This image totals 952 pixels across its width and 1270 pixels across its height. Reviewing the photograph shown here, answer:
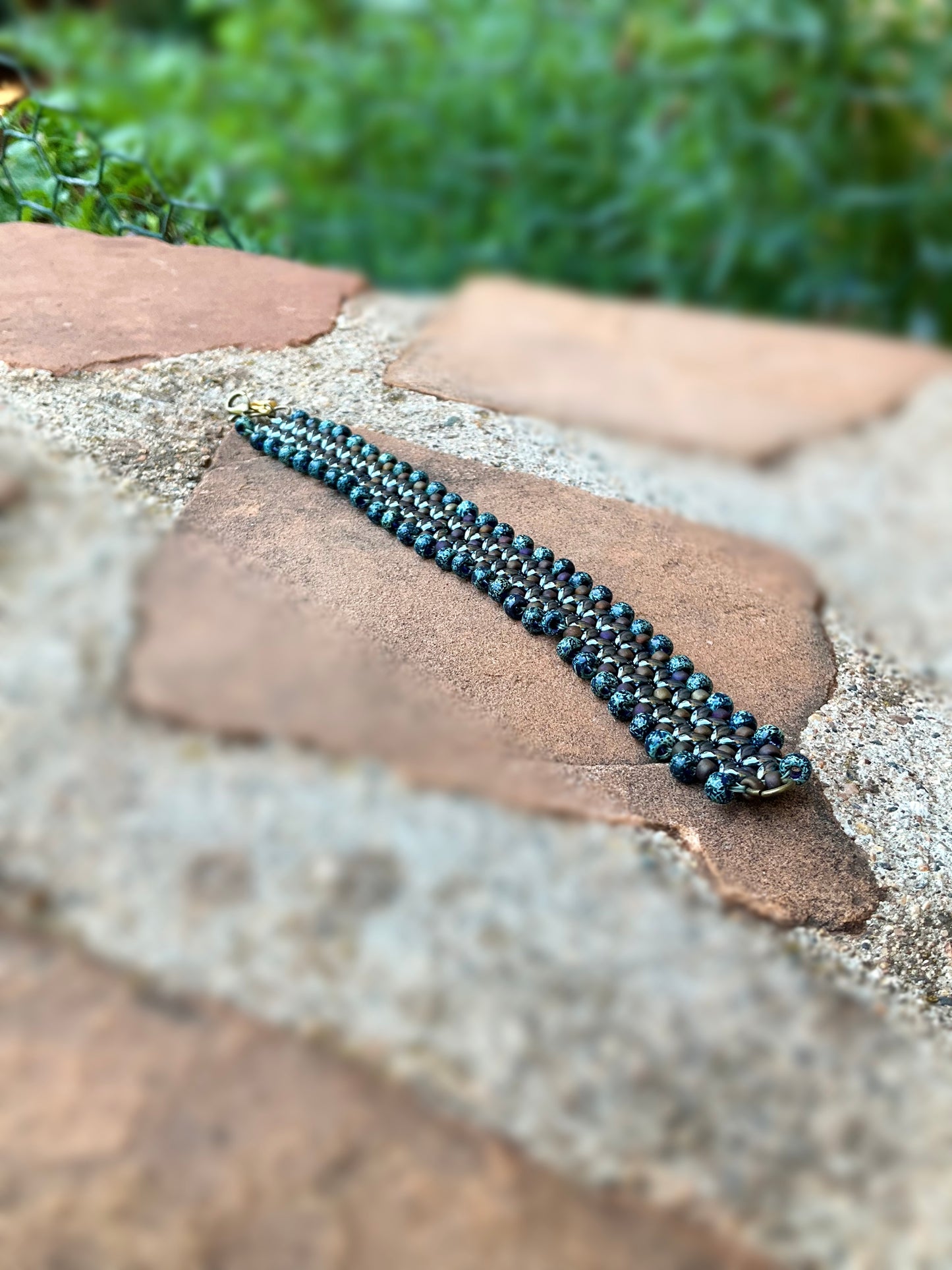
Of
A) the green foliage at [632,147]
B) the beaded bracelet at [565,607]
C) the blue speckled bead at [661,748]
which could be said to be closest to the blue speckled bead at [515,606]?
the beaded bracelet at [565,607]

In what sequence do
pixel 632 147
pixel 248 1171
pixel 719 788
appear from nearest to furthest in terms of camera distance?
pixel 248 1171 < pixel 719 788 < pixel 632 147

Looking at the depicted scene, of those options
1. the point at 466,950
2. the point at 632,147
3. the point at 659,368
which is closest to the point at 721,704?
the point at 466,950

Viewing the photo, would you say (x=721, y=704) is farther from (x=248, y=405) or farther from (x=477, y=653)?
(x=248, y=405)

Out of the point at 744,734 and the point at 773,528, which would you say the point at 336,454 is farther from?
the point at 773,528

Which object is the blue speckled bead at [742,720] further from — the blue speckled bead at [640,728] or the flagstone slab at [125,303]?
the flagstone slab at [125,303]

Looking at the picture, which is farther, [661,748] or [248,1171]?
Answer: [661,748]

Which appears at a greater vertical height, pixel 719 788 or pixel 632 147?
pixel 632 147

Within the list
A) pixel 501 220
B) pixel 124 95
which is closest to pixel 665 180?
pixel 501 220
